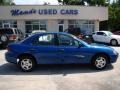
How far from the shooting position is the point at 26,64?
11.6 m

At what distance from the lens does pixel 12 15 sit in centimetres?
3869

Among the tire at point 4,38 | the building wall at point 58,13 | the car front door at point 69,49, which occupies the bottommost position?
the tire at point 4,38

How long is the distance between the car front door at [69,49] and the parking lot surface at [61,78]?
1.73 feet

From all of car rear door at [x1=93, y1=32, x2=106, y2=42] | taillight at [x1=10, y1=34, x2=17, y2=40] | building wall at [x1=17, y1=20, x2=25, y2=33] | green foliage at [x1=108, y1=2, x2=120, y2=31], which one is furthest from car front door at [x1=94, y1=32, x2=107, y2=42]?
green foliage at [x1=108, y1=2, x2=120, y2=31]

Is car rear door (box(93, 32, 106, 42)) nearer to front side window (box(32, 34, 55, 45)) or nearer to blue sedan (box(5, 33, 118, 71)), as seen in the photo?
blue sedan (box(5, 33, 118, 71))

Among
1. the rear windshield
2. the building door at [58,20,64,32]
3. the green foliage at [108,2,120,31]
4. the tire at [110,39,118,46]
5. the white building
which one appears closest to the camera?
the rear windshield

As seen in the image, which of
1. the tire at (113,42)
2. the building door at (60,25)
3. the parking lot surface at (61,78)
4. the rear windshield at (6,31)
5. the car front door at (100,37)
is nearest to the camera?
the parking lot surface at (61,78)

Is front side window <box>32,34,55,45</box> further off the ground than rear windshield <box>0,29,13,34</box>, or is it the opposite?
front side window <box>32,34,55,45</box>

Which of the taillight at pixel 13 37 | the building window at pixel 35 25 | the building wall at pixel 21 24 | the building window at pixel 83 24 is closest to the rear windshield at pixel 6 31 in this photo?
the taillight at pixel 13 37

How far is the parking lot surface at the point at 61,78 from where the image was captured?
9070 millimetres

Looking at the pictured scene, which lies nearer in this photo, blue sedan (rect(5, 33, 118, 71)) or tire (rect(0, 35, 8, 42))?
blue sedan (rect(5, 33, 118, 71))

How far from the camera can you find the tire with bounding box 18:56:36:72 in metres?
11.6

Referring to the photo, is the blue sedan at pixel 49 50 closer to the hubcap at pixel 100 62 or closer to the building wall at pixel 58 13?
the hubcap at pixel 100 62

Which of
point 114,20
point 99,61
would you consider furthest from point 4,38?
point 114,20
